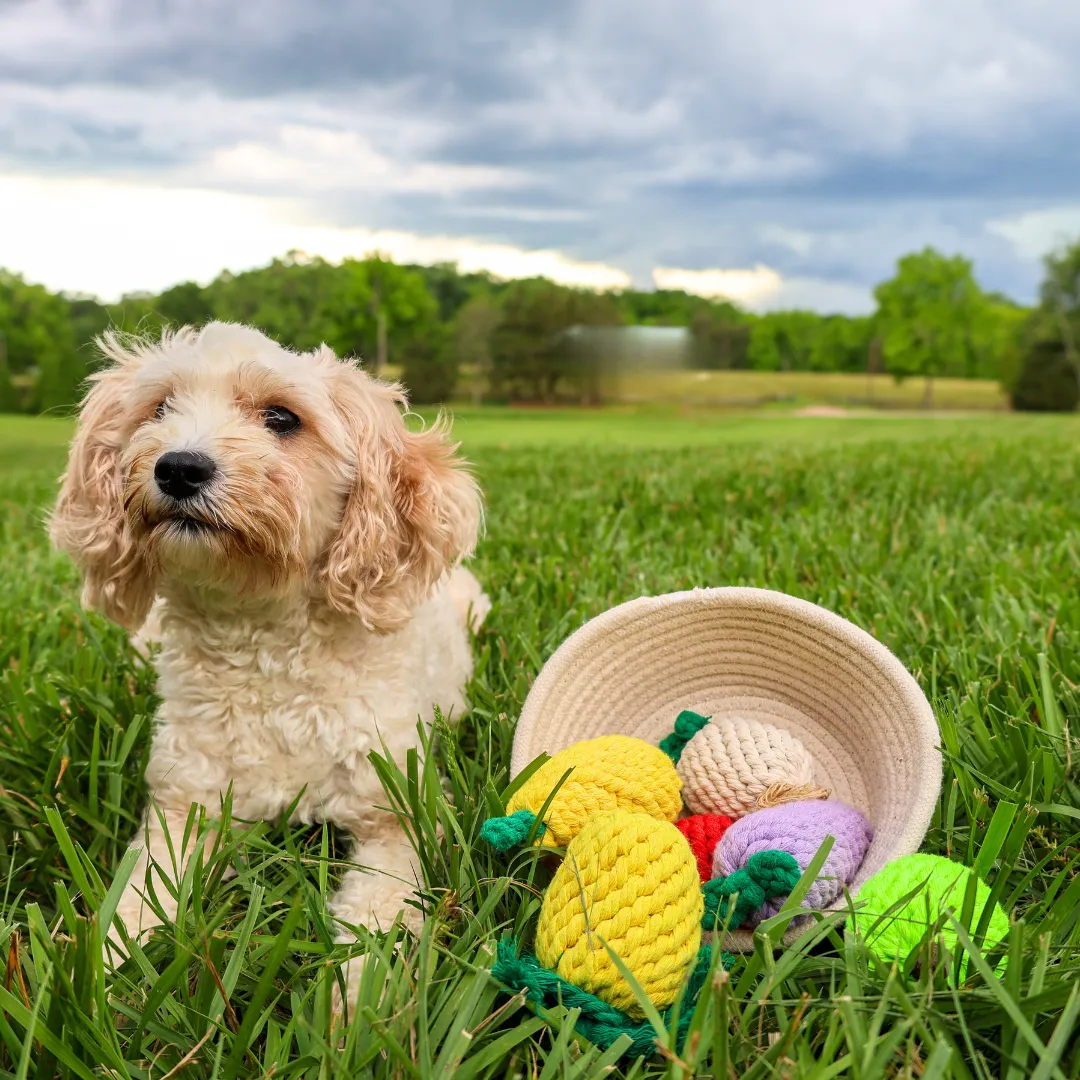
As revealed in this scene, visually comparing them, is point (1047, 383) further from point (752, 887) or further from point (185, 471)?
point (185, 471)

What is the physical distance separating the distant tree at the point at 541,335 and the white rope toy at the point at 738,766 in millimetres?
14360

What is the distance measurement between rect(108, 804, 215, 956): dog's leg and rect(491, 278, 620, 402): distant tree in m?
14.6

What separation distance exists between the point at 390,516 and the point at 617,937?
1.14 m

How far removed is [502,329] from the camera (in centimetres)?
1770

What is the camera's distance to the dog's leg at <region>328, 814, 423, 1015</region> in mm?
1775

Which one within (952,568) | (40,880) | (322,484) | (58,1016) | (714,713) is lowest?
(40,880)

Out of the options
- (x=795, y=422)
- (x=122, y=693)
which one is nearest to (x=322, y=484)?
(x=122, y=693)

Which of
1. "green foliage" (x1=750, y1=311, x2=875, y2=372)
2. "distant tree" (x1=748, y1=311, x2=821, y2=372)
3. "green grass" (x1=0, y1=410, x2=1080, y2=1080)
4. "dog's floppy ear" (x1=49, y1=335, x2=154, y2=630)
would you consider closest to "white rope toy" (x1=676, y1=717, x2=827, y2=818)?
"green grass" (x1=0, y1=410, x2=1080, y2=1080)

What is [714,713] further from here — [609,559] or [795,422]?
[795,422]

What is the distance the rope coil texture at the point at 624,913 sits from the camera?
141 centimetres

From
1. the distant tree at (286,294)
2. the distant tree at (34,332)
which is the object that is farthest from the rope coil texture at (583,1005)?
the distant tree at (34,332)

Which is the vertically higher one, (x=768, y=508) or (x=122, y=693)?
(x=768, y=508)

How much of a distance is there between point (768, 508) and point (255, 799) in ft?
12.4

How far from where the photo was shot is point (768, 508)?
5.17 m
